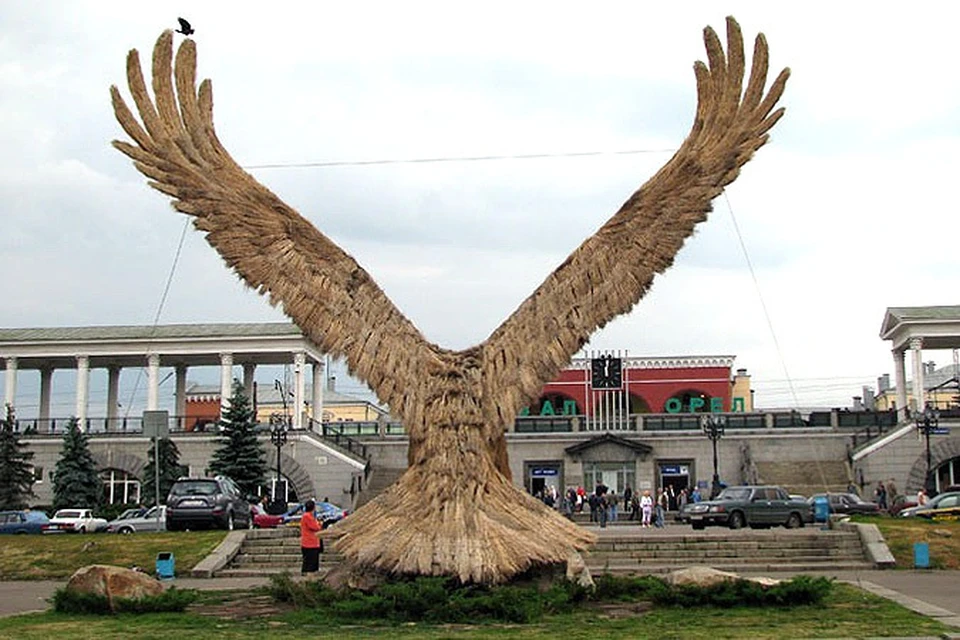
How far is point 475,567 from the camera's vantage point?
12.0 meters

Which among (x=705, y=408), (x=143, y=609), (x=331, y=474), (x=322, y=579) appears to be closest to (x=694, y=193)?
(x=322, y=579)

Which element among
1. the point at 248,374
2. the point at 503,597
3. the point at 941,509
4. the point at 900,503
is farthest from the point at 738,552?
the point at 248,374

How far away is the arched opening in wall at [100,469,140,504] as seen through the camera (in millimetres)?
57875

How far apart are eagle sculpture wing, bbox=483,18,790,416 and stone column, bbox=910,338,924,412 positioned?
44.8 m

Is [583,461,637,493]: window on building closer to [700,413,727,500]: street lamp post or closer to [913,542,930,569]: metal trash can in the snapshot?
[700,413,727,500]: street lamp post

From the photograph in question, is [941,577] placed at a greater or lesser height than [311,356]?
lesser

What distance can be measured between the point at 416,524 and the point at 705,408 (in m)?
60.5

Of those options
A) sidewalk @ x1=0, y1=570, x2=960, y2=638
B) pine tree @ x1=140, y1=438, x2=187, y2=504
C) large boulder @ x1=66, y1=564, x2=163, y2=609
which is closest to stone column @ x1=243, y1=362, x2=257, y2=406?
pine tree @ x1=140, y1=438, x2=187, y2=504

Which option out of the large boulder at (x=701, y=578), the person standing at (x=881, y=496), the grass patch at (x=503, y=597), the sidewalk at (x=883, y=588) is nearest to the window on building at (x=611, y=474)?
the person standing at (x=881, y=496)

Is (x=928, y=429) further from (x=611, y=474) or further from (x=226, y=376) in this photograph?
(x=226, y=376)

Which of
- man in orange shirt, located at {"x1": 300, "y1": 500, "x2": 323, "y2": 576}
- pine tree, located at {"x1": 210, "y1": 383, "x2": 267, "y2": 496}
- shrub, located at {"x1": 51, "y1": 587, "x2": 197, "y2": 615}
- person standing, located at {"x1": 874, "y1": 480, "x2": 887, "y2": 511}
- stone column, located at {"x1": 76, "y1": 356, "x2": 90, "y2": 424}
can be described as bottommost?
shrub, located at {"x1": 51, "y1": 587, "x2": 197, "y2": 615}

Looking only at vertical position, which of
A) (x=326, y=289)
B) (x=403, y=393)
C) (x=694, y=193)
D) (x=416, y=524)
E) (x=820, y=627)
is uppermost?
(x=694, y=193)

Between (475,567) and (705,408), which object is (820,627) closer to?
(475,567)

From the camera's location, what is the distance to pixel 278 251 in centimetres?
1361
